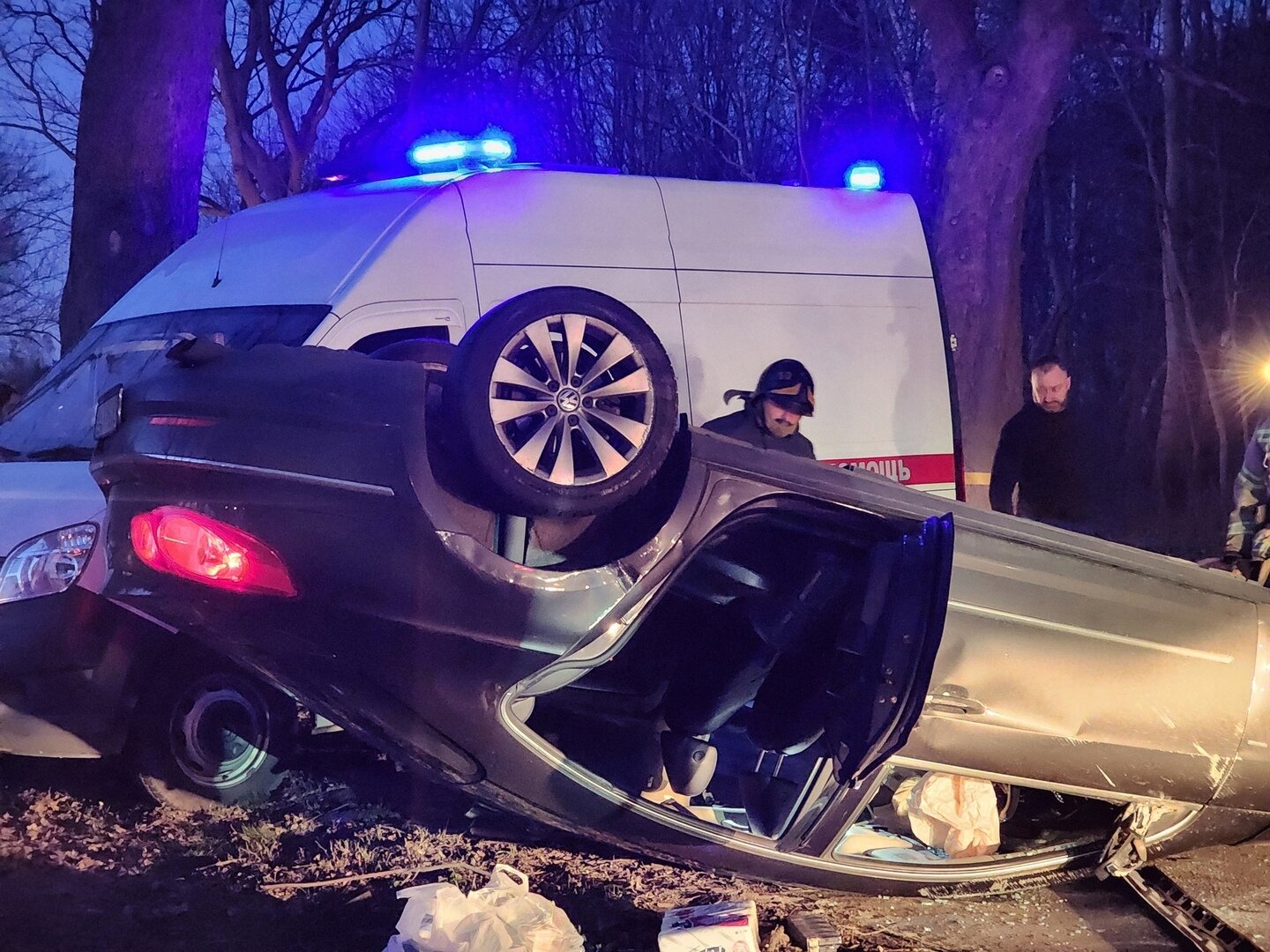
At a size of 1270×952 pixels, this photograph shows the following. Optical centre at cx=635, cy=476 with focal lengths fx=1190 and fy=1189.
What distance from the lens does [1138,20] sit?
20.8m

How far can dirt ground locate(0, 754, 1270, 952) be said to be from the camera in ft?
10.9

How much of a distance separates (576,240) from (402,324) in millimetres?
885

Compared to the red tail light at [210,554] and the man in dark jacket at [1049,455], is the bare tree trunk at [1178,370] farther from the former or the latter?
the red tail light at [210,554]

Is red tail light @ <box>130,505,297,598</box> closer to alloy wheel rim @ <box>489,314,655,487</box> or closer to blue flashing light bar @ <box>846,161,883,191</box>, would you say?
alloy wheel rim @ <box>489,314,655,487</box>

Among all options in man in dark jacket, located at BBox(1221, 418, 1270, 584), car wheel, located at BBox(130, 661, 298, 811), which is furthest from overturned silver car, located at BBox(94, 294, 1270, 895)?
man in dark jacket, located at BBox(1221, 418, 1270, 584)

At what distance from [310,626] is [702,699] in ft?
4.39

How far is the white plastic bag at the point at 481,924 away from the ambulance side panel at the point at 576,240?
2.43 metres

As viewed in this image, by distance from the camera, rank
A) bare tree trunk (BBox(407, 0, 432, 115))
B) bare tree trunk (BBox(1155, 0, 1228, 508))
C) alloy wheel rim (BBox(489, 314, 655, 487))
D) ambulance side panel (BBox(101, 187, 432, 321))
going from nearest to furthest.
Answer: alloy wheel rim (BBox(489, 314, 655, 487)) < ambulance side panel (BBox(101, 187, 432, 321)) < bare tree trunk (BBox(407, 0, 432, 115)) < bare tree trunk (BBox(1155, 0, 1228, 508))

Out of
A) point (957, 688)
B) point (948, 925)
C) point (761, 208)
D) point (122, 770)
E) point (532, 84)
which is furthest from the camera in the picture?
point (532, 84)

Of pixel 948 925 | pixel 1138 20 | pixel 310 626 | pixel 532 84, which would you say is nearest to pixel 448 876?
pixel 310 626

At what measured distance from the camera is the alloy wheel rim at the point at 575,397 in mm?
2926

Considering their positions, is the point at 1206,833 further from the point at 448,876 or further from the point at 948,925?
the point at 448,876

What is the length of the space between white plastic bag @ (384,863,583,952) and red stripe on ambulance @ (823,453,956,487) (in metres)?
3.02

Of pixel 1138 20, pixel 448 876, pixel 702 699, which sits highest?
pixel 1138 20
